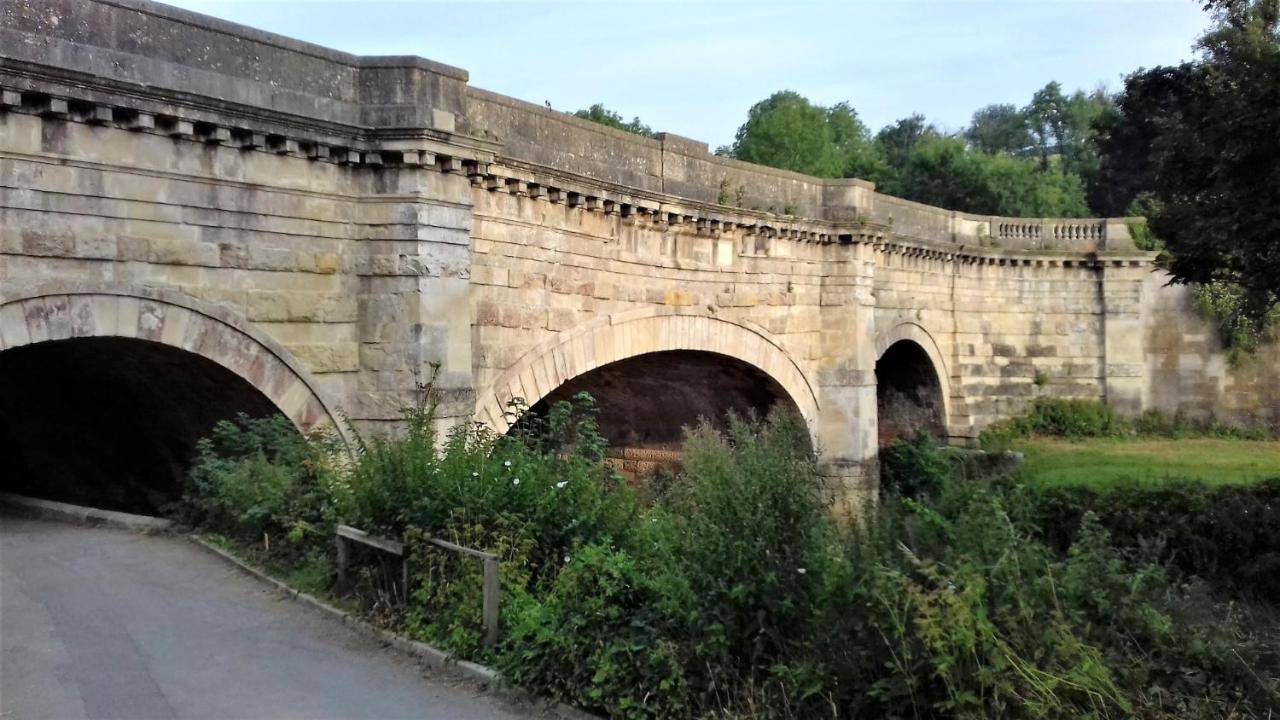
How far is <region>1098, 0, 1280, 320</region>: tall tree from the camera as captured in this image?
8977 mm

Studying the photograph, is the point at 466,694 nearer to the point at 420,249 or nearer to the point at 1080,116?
the point at 420,249

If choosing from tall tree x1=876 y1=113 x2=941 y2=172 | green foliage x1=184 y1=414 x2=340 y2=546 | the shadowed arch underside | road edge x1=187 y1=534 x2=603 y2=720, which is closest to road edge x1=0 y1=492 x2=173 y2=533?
green foliage x1=184 y1=414 x2=340 y2=546

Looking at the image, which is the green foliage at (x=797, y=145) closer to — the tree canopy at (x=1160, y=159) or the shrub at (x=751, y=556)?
the tree canopy at (x=1160, y=159)

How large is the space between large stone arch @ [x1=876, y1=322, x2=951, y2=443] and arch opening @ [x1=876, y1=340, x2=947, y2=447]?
6 centimetres

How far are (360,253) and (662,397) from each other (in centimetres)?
782

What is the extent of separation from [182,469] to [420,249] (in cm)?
370

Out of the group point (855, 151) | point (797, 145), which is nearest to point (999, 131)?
point (855, 151)

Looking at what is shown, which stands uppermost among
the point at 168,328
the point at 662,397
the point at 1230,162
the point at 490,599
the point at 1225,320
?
the point at 1230,162

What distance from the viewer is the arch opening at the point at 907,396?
2169cm

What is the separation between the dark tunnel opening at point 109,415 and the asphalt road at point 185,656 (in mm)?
1867

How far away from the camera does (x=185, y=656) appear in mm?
5730

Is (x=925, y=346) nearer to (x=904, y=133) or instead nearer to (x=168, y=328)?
(x=168, y=328)

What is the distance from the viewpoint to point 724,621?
5004 millimetres

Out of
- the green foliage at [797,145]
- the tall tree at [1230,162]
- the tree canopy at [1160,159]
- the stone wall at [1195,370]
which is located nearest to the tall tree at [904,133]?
the tree canopy at [1160,159]
